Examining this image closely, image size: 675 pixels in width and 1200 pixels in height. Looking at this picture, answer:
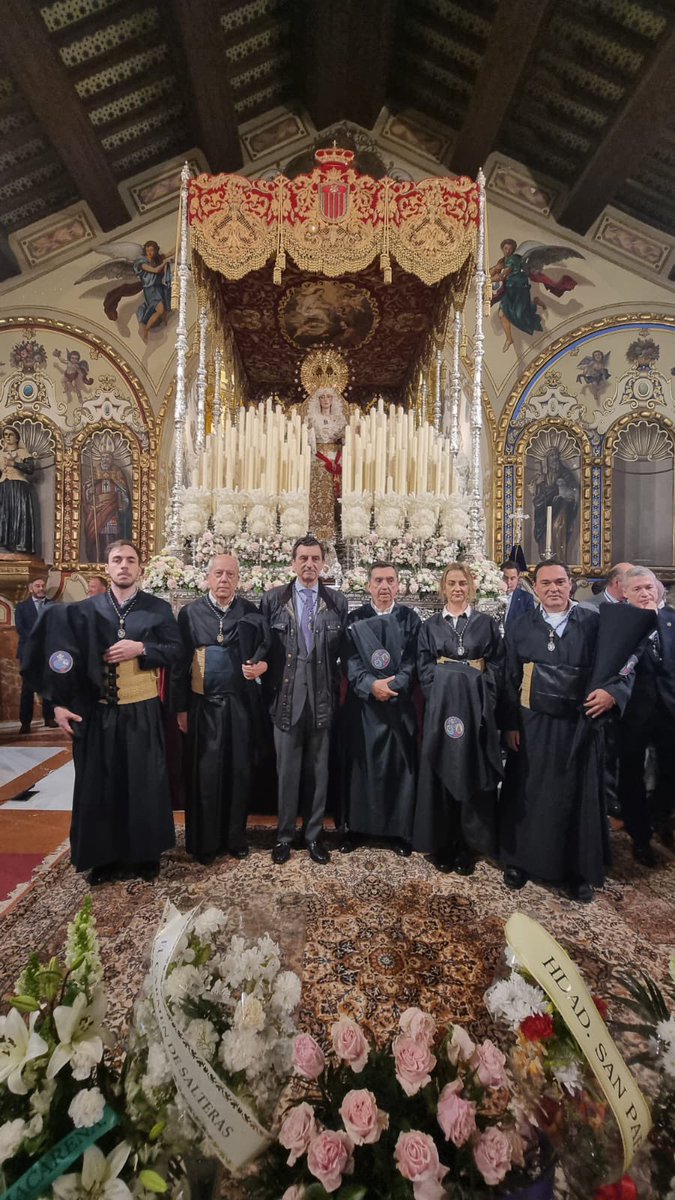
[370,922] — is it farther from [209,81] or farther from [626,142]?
[626,142]

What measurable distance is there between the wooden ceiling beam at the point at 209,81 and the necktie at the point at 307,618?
7.80 metres

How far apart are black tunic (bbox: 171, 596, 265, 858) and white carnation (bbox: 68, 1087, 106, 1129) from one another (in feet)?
7.56

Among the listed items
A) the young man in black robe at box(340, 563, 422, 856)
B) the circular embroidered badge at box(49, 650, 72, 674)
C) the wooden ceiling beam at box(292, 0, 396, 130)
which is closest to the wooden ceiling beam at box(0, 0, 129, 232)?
the wooden ceiling beam at box(292, 0, 396, 130)

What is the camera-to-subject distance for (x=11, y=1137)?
98 centimetres

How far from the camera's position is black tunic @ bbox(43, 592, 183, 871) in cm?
304

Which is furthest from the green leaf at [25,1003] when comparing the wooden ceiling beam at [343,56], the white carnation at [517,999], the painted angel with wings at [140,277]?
the painted angel with wings at [140,277]

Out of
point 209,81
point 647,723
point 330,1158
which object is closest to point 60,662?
point 330,1158

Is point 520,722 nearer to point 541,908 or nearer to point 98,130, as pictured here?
→ point 541,908

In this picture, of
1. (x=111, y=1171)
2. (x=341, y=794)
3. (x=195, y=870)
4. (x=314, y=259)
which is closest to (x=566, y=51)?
(x=314, y=259)

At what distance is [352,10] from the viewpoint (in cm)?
771

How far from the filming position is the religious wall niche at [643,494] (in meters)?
10.4

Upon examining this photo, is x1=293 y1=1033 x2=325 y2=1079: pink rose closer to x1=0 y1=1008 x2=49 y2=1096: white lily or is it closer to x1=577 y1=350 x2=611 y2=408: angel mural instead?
x1=0 y1=1008 x2=49 y2=1096: white lily

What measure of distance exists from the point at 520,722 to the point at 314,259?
4625 millimetres

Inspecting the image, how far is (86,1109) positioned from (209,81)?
10.7 m
